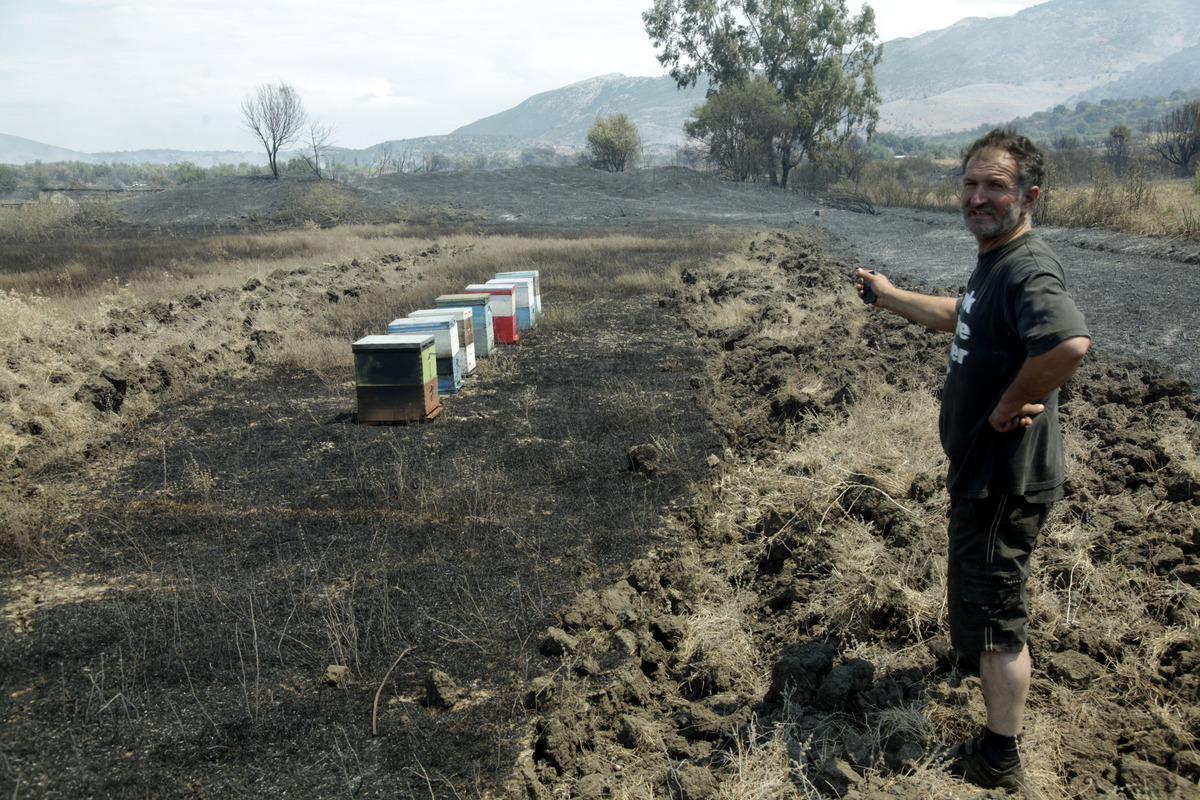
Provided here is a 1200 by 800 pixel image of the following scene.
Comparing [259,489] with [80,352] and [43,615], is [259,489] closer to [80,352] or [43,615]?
[43,615]

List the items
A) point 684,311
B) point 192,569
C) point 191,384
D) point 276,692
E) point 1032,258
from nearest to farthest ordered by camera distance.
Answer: point 1032,258 → point 276,692 → point 192,569 → point 191,384 → point 684,311

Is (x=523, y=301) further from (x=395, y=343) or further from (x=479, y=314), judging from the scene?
(x=395, y=343)

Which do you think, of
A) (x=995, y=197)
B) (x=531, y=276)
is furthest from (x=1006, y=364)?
(x=531, y=276)

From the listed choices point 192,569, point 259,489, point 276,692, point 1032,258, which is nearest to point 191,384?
point 259,489

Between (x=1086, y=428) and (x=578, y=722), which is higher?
(x=1086, y=428)

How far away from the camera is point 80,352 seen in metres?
9.84

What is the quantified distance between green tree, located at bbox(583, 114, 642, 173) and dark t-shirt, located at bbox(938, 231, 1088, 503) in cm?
6573

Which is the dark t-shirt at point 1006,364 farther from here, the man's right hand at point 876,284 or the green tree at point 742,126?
the green tree at point 742,126

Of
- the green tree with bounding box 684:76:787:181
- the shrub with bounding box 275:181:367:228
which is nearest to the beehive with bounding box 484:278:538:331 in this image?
the shrub with bounding box 275:181:367:228

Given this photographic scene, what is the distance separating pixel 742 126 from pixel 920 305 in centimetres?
5444

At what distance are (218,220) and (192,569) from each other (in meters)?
40.7

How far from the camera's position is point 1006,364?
8.17 feet

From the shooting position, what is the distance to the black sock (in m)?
2.55

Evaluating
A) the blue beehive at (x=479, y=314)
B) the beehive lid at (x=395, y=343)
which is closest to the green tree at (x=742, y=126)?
the blue beehive at (x=479, y=314)
